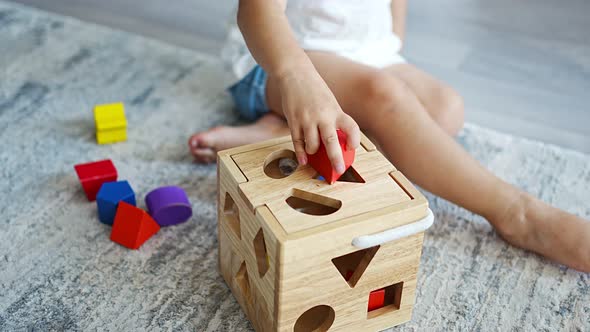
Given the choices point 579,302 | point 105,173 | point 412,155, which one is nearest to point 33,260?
point 105,173

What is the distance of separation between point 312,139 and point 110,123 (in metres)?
0.54

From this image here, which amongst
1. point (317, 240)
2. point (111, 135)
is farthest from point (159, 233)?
point (317, 240)

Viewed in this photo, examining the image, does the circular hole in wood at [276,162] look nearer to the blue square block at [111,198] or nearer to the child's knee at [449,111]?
the blue square block at [111,198]

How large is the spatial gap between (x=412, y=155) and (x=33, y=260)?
57cm

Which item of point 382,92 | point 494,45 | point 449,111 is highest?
point 382,92

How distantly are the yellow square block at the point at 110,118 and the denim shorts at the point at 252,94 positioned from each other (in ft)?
0.68

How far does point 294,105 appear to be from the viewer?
2.87ft

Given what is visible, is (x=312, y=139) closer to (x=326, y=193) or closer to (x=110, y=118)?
(x=326, y=193)

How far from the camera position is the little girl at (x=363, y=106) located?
888mm

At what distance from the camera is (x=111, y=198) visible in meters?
1.05

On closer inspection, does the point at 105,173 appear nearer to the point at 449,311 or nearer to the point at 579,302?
the point at 449,311

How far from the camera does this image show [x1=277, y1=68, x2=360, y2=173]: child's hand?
32.6 inches

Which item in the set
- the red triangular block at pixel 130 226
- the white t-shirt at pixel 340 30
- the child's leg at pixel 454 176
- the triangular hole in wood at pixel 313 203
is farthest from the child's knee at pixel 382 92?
the red triangular block at pixel 130 226

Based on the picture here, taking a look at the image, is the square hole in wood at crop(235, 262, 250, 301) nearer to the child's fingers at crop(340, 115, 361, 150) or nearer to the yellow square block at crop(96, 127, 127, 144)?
the child's fingers at crop(340, 115, 361, 150)
